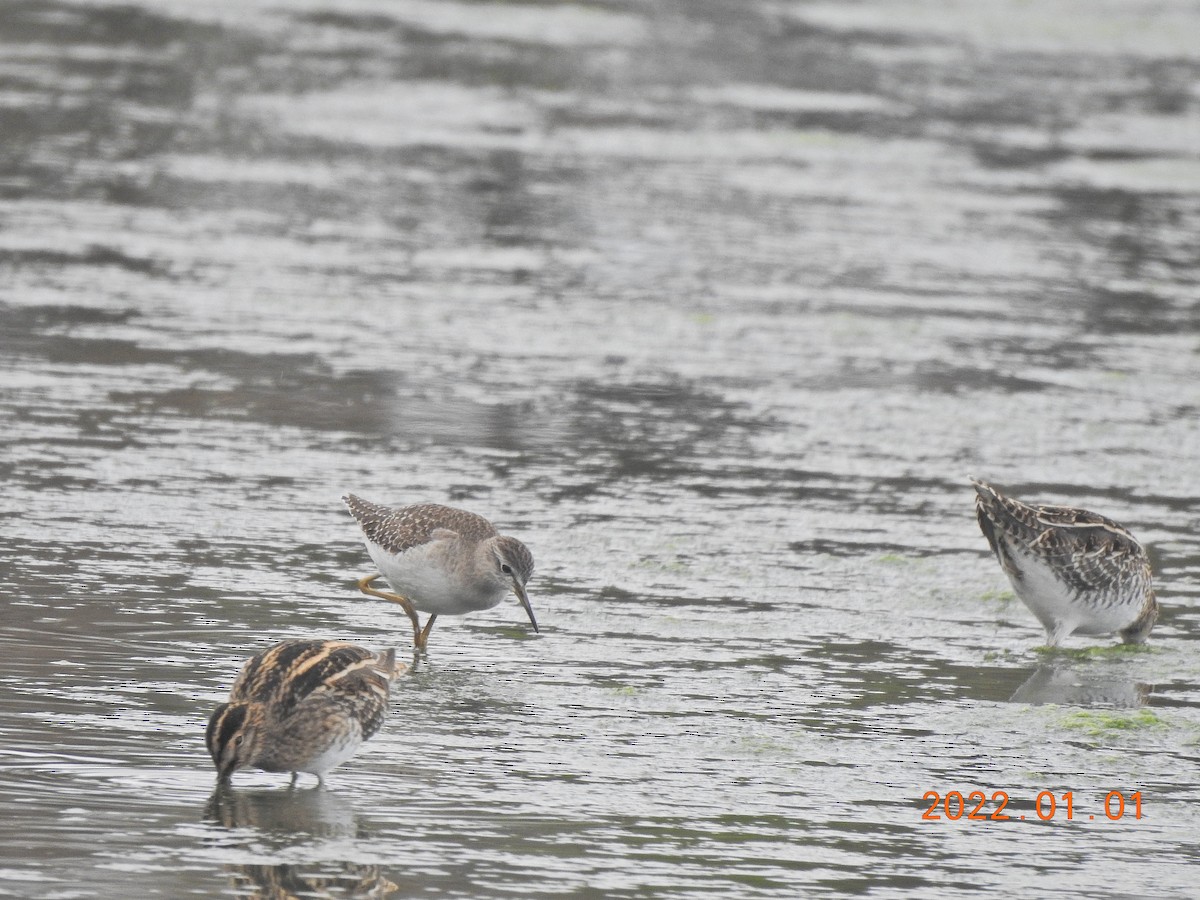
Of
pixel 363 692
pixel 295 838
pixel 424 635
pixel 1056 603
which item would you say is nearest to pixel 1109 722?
pixel 1056 603

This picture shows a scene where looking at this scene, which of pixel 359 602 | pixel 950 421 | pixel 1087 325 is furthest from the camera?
pixel 1087 325

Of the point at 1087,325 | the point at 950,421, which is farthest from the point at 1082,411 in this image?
the point at 1087,325

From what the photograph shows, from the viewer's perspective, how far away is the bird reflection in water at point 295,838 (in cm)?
693

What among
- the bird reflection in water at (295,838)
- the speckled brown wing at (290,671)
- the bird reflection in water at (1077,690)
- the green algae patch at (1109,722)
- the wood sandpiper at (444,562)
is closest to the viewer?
the bird reflection in water at (295,838)

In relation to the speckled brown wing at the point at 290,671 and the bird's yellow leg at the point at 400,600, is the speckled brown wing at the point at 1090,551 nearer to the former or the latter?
the bird's yellow leg at the point at 400,600

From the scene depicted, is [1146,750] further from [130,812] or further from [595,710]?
[130,812]

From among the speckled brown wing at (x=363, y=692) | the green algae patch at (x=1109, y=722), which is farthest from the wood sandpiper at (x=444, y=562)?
the green algae patch at (x=1109, y=722)

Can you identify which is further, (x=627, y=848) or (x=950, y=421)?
(x=950, y=421)

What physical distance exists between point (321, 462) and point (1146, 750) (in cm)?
541

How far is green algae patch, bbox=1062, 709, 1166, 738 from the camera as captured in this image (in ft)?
29.4

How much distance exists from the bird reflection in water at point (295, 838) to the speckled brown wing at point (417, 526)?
6.64ft

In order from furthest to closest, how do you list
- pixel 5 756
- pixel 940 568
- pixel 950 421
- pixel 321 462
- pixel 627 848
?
pixel 950 421, pixel 321 462, pixel 940 568, pixel 5 756, pixel 627 848

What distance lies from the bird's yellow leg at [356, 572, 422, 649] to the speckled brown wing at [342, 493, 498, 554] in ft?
0.79

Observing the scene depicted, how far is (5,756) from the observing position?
7887 millimetres
